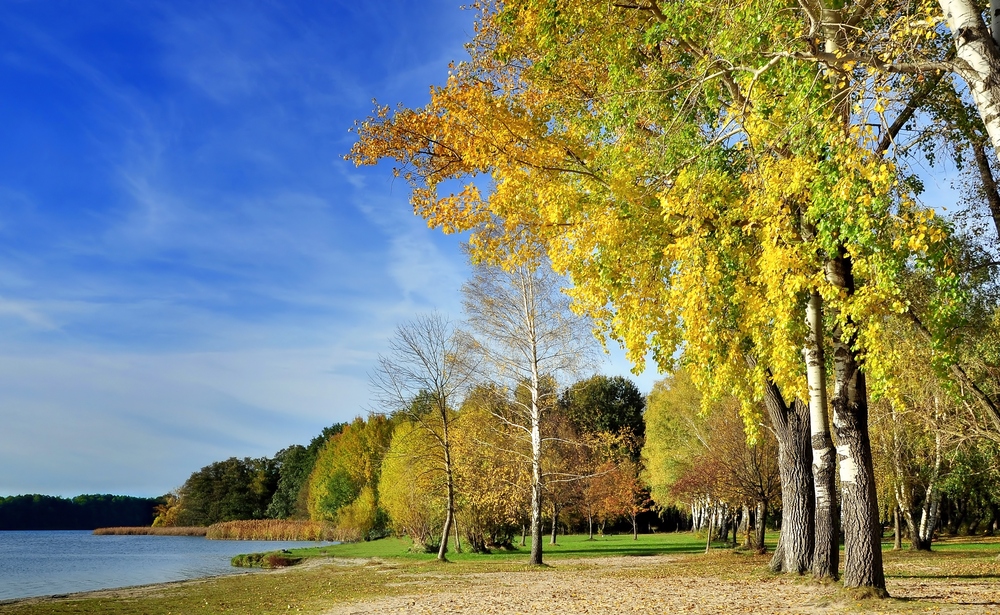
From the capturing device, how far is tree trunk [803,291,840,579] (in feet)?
33.6

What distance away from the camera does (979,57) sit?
19.0 feet

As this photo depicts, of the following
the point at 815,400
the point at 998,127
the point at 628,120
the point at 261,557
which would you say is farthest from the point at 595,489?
the point at 998,127

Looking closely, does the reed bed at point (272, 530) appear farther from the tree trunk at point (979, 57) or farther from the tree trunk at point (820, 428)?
the tree trunk at point (979, 57)

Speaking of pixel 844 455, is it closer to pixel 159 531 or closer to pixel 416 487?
pixel 416 487

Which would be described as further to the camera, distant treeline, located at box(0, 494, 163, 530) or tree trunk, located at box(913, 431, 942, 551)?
distant treeline, located at box(0, 494, 163, 530)

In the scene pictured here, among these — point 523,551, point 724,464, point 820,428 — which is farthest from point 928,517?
point 820,428

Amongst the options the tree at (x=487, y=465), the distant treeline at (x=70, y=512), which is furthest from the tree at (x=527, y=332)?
the distant treeline at (x=70, y=512)

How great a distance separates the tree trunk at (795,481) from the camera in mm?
13898

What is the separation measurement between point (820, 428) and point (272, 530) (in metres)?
55.1

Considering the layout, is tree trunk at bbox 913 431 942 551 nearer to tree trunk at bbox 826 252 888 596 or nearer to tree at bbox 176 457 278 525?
tree trunk at bbox 826 252 888 596

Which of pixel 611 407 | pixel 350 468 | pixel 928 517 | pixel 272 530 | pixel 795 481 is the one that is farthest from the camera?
pixel 611 407

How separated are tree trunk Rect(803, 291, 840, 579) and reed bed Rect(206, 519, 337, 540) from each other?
4564cm

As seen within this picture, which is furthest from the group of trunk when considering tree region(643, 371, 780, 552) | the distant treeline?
the distant treeline

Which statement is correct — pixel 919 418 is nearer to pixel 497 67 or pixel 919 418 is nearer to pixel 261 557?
pixel 497 67
